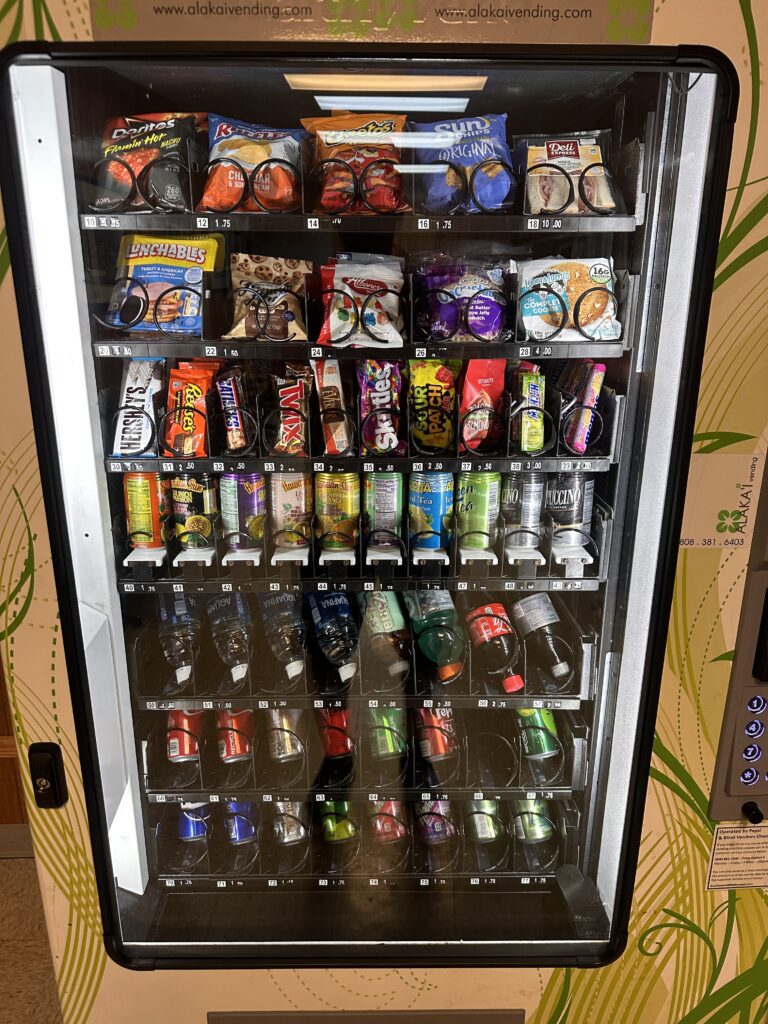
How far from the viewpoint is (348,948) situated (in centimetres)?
148

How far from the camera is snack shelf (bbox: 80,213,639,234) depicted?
3.89 ft

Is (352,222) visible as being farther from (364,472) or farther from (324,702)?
(324,702)

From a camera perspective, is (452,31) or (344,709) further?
(344,709)

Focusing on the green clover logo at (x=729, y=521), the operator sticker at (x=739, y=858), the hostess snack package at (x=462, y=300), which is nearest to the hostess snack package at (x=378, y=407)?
the hostess snack package at (x=462, y=300)

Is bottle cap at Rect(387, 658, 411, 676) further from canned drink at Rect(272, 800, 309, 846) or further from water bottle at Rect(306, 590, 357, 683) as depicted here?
canned drink at Rect(272, 800, 309, 846)

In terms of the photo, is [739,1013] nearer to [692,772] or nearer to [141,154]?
[692,772]

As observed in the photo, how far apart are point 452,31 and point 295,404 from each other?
2.35 feet

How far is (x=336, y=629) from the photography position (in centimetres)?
162

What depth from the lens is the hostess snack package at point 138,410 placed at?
1.40m

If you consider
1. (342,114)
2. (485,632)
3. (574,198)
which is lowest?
(485,632)

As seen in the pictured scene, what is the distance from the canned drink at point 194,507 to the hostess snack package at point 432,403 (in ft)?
1.50

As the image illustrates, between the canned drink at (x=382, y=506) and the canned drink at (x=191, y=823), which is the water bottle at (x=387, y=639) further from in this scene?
the canned drink at (x=191, y=823)

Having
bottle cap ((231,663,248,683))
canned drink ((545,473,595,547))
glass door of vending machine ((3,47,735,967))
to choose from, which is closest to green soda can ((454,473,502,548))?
glass door of vending machine ((3,47,735,967))

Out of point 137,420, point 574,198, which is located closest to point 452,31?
point 574,198
